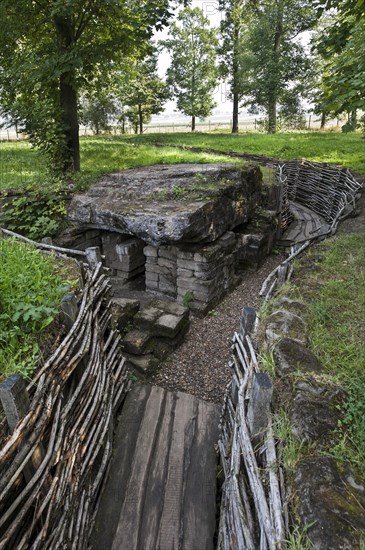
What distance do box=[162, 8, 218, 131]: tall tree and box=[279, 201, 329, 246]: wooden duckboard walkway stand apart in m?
15.9

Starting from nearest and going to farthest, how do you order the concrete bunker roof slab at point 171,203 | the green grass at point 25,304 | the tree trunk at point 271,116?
the green grass at point 25,304 → the concrete bunker roof slab at point 171,203 → the tree trunk at point 271,116

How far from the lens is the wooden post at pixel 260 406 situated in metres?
2.21

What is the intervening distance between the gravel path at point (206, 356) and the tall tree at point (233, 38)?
21544 mm

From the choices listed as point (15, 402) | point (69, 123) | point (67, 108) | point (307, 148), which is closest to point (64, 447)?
point (15, 402)

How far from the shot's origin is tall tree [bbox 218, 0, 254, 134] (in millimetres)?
22906

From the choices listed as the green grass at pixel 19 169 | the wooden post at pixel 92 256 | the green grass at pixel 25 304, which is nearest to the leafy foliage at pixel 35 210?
the green grass at pixel 19 169

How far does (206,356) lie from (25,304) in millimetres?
3368

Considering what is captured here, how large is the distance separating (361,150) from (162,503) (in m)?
16.0

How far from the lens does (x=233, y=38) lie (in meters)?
23.8

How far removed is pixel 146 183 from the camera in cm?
770

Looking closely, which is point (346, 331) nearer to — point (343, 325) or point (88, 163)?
point (343, 325)

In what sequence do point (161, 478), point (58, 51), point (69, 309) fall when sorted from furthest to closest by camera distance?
1. point (58, 51)
2. point (161, 478)
3. point (69, 309)

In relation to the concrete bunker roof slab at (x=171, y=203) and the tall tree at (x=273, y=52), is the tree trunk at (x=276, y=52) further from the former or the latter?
the concrete bunker roof slab at (x=171, y=203)

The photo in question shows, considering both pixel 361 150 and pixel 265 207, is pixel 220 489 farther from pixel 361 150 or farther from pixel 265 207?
pixel 361 150
